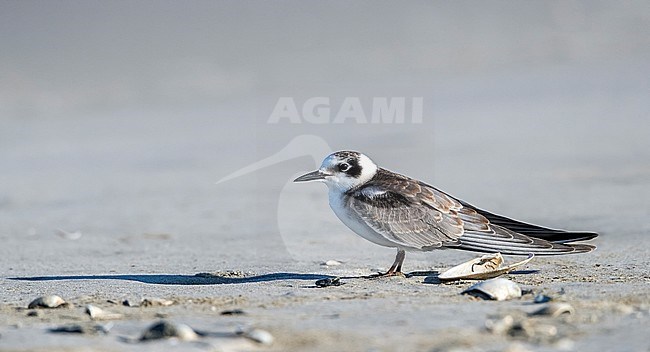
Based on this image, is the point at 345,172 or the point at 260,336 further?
the point at 345,172

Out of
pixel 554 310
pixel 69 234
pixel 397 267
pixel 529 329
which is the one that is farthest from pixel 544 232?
pixel 69 234

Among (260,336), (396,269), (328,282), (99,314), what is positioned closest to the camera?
(260,336)

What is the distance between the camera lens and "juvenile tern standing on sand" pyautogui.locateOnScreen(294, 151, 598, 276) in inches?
219

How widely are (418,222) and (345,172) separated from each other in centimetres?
50

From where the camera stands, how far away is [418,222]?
5.65 metres

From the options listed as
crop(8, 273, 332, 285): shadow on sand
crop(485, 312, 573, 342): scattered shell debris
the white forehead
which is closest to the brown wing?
the white forehead

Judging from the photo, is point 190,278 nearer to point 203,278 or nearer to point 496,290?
point 203,278

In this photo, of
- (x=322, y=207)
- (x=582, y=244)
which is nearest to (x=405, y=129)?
(x=322, y=207)

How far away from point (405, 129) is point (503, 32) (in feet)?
18.9

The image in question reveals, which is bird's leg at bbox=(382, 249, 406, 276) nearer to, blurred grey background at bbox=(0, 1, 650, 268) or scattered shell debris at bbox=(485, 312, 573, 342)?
blurred grey background at bbox=(0, 1, 650, 268)

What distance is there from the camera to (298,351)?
3545 millimetres

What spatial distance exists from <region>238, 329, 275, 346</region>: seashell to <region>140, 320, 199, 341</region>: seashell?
181 millimetres

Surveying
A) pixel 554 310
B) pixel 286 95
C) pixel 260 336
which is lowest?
pixel 260 336

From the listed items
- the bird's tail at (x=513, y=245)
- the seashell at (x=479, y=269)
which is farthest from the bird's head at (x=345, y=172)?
the seashell at (x=479, y=269)
